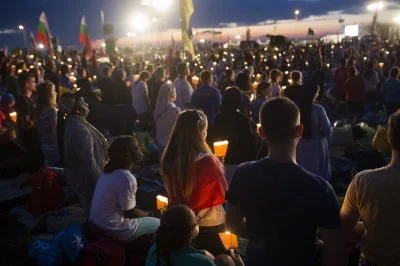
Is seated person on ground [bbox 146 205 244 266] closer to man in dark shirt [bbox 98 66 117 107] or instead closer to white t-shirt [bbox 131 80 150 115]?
white t-shirt [bbox 131 80 150 115]

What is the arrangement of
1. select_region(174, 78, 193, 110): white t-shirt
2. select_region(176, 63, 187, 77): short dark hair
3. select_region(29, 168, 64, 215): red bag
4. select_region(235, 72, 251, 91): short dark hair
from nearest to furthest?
select_region(29, 168, 64, 215): red bag, select_region(235, 72, 251, 91): short dark hair, select_region(176, 63, 187, 77): short dark hair, select_region(174, 78, 193, 110): white t-shirt

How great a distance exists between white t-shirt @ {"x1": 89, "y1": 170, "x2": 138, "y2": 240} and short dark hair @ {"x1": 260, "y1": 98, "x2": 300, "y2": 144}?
2.28m

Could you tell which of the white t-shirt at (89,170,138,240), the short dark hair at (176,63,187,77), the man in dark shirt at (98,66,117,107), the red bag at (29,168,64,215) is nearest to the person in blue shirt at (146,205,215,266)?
the white t-shirt at (89,170,138,240)

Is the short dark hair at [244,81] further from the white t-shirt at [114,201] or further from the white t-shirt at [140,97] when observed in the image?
the white t-shirt at [140,97]

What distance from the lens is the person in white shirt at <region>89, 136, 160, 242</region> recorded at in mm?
4371

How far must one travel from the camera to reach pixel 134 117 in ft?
39.7

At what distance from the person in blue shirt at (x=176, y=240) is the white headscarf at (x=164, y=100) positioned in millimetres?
5145

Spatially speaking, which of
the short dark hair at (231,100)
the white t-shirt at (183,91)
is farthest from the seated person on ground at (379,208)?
the white t-shirt at (183,91)

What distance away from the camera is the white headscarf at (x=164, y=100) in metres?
7.86

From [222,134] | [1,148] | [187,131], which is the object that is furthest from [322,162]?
[1,148]

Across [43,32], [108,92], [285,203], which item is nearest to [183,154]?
[285,203]

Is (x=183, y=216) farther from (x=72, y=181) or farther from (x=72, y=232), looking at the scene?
(x=72, y=181)

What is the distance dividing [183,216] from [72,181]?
3144 mm

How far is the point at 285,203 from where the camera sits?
2375 millimetres
